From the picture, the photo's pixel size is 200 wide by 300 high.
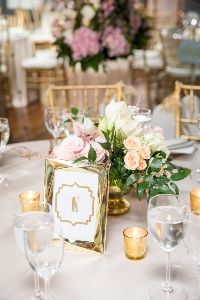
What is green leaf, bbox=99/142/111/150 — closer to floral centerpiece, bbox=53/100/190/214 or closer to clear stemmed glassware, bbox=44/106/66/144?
floral centerpiece, bbox=53/100/190/214

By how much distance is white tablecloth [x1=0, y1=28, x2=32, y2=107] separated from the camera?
18.2 feet

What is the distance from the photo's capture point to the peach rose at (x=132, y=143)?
1238mm

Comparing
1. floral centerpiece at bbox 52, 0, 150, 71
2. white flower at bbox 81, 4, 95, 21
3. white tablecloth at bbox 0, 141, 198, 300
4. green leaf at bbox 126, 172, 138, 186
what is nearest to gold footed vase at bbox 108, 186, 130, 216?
white tablecloth at bbox 0, 141, 198, 300

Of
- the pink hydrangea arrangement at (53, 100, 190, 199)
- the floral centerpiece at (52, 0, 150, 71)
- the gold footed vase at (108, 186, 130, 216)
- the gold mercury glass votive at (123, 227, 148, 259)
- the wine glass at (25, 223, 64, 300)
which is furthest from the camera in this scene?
the floral centerpiece at (52, 0, 150, 71)

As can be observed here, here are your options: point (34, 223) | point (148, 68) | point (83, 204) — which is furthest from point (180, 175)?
point (148, 68)

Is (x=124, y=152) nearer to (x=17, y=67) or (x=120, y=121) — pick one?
(x=120, y=121)

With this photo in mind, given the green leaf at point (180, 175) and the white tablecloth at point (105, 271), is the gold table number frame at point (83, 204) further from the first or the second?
the green leaf at point (180, 175)

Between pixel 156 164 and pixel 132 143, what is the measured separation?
79mm

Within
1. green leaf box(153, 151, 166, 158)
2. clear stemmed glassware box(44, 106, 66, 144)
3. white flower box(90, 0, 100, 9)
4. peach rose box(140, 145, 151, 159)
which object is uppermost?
white flower box(90, 0, 100, 9)

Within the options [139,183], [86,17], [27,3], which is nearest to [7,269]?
[139,183]

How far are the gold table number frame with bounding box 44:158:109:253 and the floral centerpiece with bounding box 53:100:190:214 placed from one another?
5 centimetres

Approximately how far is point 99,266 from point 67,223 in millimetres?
A: 131

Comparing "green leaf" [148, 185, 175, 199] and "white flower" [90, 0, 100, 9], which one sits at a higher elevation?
"white flower" [90, 0, 100, 9]

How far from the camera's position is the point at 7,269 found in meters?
1.11
